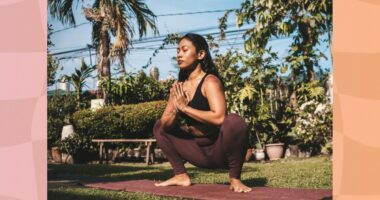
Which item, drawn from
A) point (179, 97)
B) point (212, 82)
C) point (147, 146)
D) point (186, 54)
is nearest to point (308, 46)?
point (147, 146)

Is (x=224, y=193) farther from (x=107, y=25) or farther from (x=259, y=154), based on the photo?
(x=107, y=25)

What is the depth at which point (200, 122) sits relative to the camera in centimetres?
317

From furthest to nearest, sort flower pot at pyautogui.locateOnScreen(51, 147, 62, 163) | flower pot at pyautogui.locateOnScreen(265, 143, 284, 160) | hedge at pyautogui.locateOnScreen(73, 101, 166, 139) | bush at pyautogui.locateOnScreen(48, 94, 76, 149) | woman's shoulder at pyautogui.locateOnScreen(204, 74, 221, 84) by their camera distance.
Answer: bush at pyautogui.locateOnScreen(48, 94, 76, 149) < flower pot at pyautogui.locateOnScreen(51, 147, 62, 163) < hedge at pyautogui.locateOnScreen(73, 101, 166, 139) < flower pot at pyautogui.locateOnScreen(265, 143, 284, 160) < woman's shoulder at pyautogui.locateOnScreen(204, 74, 221, 84)

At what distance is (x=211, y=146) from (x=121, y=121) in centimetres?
873

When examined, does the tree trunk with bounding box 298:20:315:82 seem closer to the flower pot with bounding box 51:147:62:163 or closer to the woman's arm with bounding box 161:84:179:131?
the woman's arm with bounding box 161:84:179:131

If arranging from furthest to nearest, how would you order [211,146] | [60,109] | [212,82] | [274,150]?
[60,109]
[274,150]
[211,146]
[212,82]

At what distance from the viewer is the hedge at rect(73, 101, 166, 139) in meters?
11.5

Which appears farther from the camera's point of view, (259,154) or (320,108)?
(259,154)

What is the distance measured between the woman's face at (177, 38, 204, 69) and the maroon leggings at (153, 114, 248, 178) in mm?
495

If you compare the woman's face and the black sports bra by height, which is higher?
the woman's face

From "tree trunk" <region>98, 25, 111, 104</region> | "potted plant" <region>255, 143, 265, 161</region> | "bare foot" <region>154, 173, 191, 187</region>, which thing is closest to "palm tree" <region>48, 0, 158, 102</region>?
"tree trunk" <region>98, 25, 111, 104</region>
